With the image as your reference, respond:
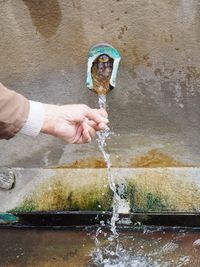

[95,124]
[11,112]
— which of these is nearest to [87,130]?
[95,124]

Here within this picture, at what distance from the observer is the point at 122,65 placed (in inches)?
125

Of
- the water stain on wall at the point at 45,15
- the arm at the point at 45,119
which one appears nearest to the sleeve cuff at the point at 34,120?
the arm at the point at 45,119

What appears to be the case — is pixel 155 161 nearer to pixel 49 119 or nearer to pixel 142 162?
pixel 142 162

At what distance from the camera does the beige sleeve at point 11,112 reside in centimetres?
217

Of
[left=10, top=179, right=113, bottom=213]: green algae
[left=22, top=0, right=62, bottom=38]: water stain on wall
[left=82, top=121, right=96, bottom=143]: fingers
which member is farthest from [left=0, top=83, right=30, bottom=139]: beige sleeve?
[left=10, top=179, right=113, bottom=213]: green algae

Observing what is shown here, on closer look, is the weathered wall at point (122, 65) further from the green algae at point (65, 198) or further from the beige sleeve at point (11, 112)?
the beige sleeve at point (11, 112)

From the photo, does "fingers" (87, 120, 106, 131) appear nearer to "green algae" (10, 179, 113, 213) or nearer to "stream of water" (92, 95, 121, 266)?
"stream of water" (92, 95, 121, 266)

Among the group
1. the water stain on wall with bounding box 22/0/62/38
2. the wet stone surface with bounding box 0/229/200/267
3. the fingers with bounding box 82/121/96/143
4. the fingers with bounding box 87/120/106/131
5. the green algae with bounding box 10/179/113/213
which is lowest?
the wet stone surface with bounding box 0/229/200/267

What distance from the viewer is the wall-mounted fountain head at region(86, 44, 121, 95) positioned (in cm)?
311

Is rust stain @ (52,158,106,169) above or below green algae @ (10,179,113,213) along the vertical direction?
above

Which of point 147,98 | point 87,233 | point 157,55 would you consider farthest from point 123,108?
point 87,233

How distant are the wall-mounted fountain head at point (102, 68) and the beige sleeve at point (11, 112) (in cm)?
100

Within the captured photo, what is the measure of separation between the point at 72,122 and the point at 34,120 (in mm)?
217

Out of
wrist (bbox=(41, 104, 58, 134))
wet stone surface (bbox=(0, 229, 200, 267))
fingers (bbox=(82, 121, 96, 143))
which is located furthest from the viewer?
wet stone surface (bbox=(0, 229, 200, 267))
